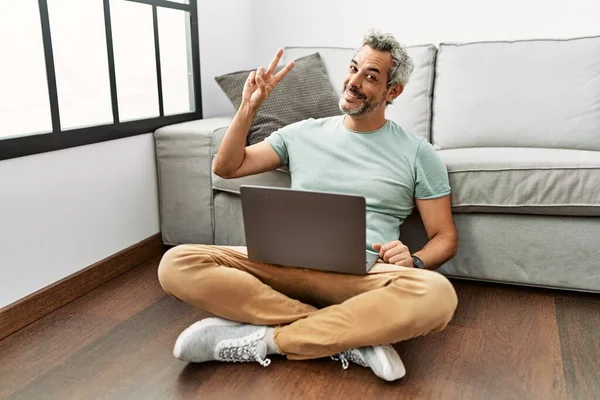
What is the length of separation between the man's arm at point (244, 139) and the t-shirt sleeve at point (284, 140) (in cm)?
1

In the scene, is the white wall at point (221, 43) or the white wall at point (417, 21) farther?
the white wall at point (221, 43)

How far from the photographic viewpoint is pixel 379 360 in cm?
139

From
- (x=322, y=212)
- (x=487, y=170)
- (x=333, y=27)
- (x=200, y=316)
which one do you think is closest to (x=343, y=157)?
(x=322, y=212)

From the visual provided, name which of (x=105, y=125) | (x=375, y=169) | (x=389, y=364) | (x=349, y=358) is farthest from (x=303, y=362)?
(x=105, y=125)

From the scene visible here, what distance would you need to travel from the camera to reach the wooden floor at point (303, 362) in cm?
137

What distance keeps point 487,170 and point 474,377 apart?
732mm

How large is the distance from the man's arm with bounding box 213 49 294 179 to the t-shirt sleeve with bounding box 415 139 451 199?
44cm

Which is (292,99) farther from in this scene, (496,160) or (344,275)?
(344,275)

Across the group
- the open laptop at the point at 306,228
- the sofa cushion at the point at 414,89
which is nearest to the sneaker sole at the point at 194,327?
the open laptop at the point at 306,228

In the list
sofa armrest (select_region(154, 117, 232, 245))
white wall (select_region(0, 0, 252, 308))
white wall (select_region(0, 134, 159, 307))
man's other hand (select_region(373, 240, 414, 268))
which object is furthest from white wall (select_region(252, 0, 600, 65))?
man's other hand (select_region(373, 240, 414, 268))

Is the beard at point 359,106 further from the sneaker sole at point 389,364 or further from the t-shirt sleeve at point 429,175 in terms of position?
the sneaker sole at point 389,364

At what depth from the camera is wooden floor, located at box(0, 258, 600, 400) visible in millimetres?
1371

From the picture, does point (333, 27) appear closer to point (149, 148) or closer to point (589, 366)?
point (149, 148)

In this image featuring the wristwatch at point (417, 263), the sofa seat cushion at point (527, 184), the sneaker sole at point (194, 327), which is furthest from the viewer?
the sofa seat cushion at point (527, 184)
